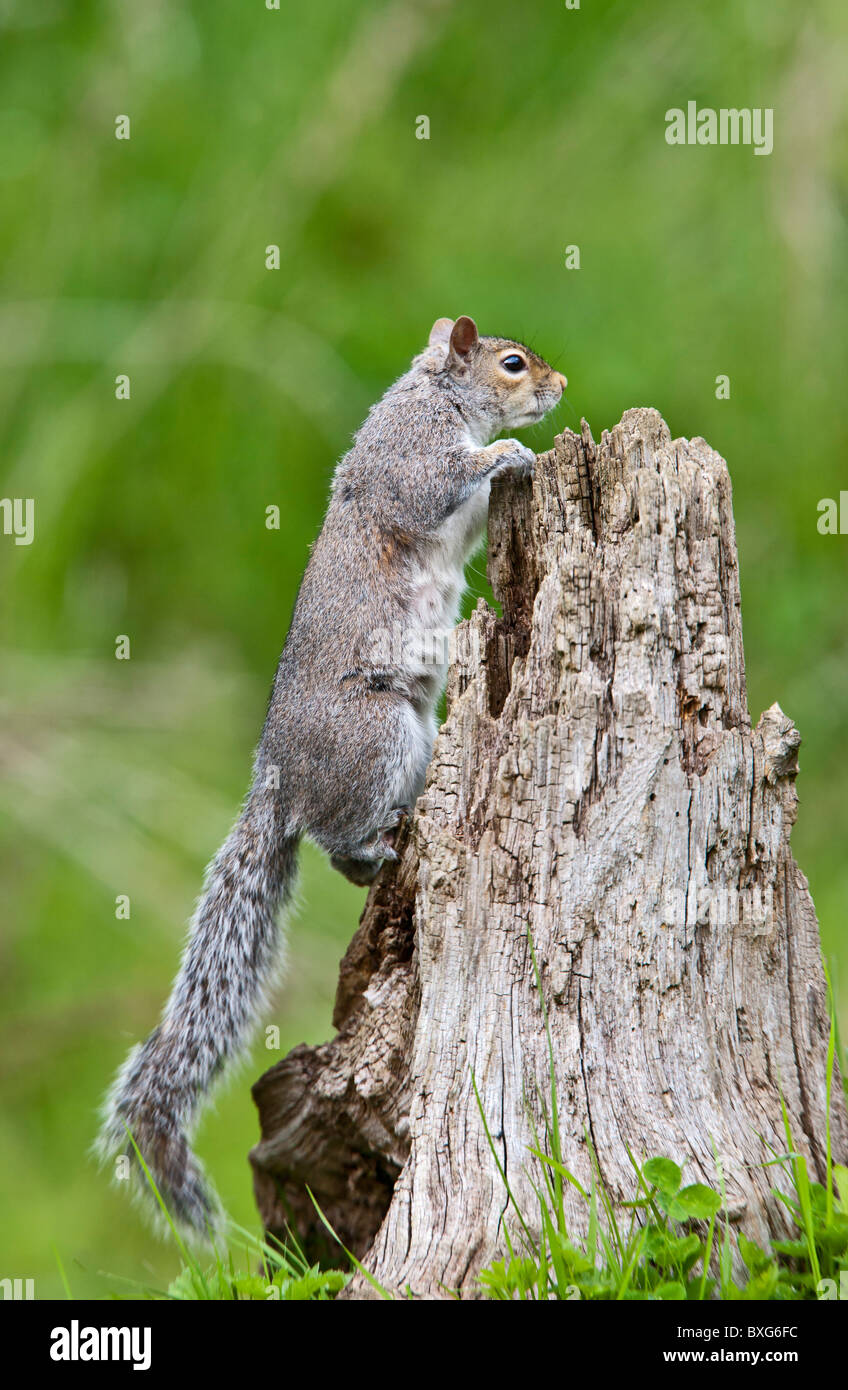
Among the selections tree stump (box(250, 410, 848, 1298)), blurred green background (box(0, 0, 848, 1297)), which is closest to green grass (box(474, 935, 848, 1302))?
tree stump (box(250, 410, 848, 1298))

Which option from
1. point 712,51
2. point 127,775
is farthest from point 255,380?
point 712,51

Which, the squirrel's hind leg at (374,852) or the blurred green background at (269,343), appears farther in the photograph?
the blurred green background at (269,343)

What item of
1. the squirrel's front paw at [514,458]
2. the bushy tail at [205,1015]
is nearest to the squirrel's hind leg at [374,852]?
the bushy tail at [205,1015]

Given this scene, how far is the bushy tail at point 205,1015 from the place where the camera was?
93.7 inches

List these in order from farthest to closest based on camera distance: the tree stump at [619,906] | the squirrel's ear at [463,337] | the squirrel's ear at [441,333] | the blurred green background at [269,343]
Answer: the blurred green background at [269,343] < the squirrel's ear at [441,333] < the squirrel's ear at [463,337] < the tree stump at [619,906]

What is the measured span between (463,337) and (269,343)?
199 cm

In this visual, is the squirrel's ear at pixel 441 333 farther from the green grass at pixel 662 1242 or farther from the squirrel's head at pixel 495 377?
the green grass at pixel 662 1242

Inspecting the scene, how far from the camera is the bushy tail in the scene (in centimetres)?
238

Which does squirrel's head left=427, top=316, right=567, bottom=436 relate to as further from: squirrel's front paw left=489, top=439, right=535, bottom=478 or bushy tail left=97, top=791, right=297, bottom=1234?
bushy tail left=97, top=791, right=297, bottom=1234

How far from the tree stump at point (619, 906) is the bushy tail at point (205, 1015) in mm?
527

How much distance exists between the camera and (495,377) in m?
2.84

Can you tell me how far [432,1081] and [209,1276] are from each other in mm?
492

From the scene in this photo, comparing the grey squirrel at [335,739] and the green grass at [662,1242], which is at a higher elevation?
the grey squirrel at [335,739]

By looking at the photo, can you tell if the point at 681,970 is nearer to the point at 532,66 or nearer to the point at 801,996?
the point at 801,996
